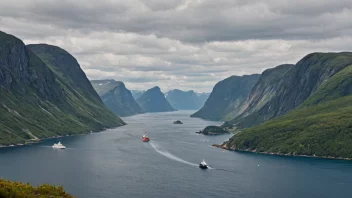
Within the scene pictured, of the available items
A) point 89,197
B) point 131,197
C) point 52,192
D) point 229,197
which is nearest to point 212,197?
point 229,197

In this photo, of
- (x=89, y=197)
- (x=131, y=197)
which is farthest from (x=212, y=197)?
(x=89, y=197)

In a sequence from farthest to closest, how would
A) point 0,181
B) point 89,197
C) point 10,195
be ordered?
point 89,197
point 0,181
point 10,195

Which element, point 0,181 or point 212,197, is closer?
point 0,181

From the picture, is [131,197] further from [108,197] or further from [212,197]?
[212,197]

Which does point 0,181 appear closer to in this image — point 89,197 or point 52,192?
point 52,192

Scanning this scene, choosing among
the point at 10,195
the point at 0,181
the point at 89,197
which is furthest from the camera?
the point at 89,197

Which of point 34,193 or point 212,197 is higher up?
point 34,193
